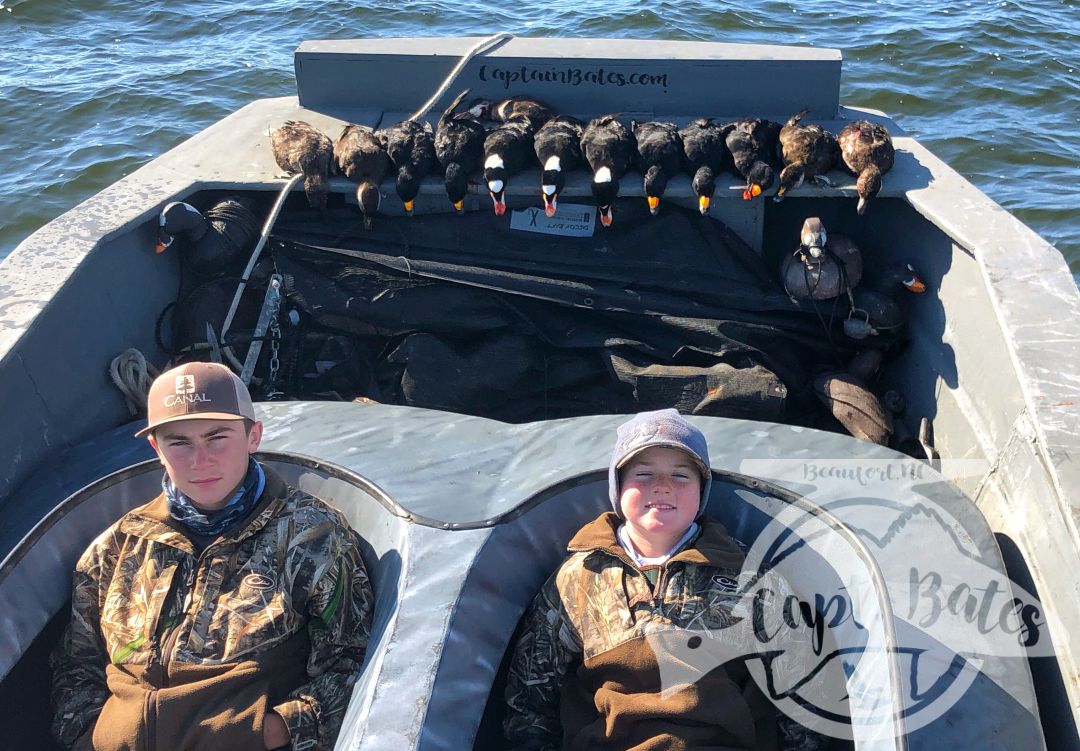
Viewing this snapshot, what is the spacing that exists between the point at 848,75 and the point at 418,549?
32.9ft

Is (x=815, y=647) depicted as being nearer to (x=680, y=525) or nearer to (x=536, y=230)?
(x=680, y=525)

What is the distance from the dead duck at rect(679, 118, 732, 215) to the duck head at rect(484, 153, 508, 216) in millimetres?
981

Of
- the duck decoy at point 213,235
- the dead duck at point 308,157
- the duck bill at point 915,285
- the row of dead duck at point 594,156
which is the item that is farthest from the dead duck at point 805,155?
the duck decoy at point 213,235

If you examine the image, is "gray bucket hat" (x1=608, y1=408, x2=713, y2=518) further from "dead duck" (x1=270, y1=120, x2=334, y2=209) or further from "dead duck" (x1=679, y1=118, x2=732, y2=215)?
"dead duck" (x1=270, y1=120, x2=334, y2=209)

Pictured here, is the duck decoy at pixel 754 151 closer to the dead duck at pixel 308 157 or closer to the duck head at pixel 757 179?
the duck head at pixel 757 179

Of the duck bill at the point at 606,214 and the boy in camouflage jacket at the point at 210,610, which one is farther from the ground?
the duck bill at the point at 606,214

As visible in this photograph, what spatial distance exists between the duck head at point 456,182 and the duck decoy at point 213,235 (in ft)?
3.53

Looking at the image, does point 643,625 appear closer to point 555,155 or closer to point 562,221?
point 562,221

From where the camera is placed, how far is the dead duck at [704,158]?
4809mm

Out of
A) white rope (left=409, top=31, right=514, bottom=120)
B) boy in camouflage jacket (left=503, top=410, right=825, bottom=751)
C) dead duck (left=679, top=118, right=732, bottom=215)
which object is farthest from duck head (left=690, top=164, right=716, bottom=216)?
boy in camouflage jacket (left=503, top=410, right=825, bottom=751)

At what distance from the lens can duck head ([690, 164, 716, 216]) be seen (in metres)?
4.79

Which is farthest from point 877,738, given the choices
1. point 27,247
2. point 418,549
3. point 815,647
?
point 27,247

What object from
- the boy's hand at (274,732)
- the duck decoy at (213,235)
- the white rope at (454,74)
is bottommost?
the boy's hand at (274,732)

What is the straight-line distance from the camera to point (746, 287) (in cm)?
475
